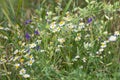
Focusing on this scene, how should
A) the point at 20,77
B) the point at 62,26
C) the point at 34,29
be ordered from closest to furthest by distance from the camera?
1. the point at 20,77
2. the point at 62,26
3. the point at 34,29

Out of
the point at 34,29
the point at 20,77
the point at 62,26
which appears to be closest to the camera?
the point at 20,77

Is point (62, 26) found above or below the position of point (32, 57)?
above

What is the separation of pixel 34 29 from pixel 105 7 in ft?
1.86

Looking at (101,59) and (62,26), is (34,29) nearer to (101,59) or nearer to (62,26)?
(62,26)

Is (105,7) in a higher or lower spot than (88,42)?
higher

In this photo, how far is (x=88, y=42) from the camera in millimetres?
2086

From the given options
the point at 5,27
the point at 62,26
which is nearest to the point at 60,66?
the point at 62,26

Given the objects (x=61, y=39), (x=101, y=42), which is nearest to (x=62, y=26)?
(x=61, y=39)

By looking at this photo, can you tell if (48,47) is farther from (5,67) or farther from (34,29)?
(34,29)

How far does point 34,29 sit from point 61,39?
42cm

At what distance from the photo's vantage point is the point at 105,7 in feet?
6.89

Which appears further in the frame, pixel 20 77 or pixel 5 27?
pixel 5 27

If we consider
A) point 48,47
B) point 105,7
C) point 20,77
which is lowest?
point 20,77

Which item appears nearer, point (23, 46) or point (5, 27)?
point (23, 46)
